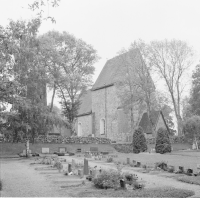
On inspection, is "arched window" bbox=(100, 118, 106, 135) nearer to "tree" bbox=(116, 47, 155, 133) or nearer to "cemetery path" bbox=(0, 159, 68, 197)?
"tree" bbox=(116, 47, 155, 133)

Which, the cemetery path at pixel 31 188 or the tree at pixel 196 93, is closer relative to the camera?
the cemetery path at pixel 31 188

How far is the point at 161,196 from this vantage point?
879 centimetres

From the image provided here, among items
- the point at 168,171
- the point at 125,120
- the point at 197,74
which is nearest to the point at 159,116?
the point at 125,120

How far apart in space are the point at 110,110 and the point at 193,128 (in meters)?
12.1

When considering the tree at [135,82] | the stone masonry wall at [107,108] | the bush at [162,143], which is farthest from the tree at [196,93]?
the bush at [162,143]

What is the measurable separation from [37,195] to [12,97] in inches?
178

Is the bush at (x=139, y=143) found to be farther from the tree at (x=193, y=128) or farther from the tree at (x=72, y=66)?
the tree at (x=72, y=66)

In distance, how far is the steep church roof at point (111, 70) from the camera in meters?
38.3

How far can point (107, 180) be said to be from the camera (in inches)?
424

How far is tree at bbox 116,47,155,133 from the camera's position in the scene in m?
37.4

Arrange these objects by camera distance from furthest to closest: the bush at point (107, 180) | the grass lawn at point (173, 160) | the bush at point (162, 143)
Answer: the bush at point (162, 143), the grass lawn at point (173, 160), the bush at point (107, 180)

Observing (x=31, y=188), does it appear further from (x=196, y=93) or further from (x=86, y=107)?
(x=86, y=107)

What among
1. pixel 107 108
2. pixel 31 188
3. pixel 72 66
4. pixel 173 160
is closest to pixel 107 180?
pixel 31 188

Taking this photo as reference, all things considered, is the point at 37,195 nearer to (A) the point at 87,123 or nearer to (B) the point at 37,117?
(B) the point at 37,117
